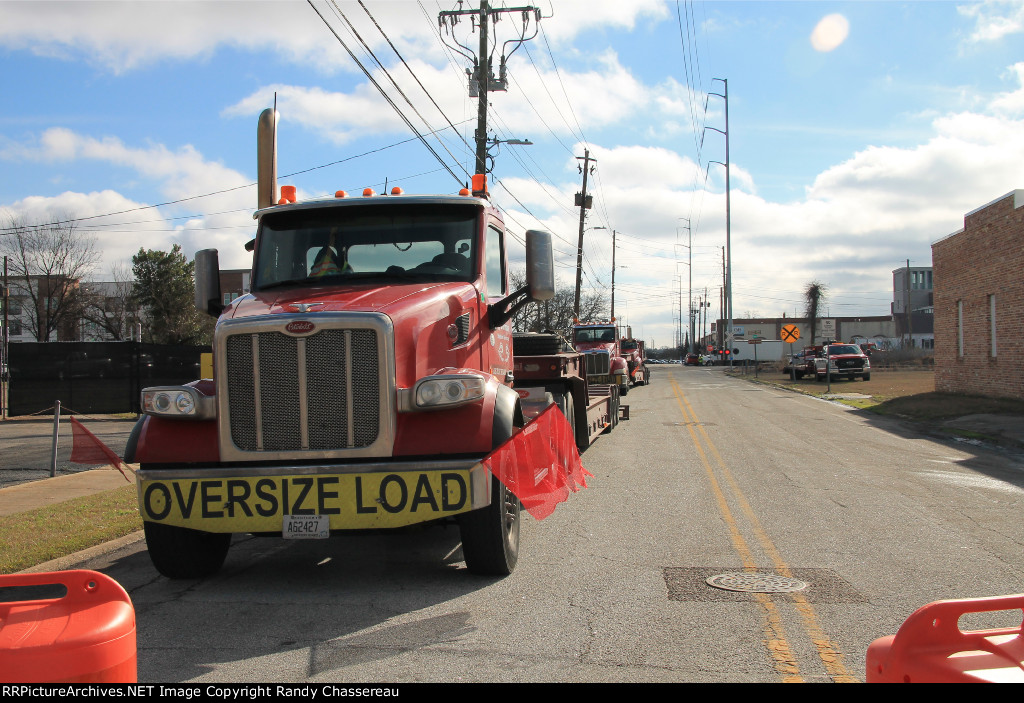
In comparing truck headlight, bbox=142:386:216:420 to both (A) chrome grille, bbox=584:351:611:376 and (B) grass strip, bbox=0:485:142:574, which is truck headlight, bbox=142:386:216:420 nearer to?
(B) grass strip, bbox=0:485:142:574

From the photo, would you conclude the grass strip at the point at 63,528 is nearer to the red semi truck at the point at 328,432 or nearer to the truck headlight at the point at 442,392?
the red semi truck at the point at 328,432

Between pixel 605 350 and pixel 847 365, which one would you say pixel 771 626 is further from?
pixel 847 365

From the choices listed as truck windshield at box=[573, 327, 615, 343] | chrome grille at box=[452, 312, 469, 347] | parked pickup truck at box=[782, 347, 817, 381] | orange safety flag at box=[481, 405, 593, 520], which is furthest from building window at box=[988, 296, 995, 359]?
chrome grille at box=[452, 312, 469, 347]

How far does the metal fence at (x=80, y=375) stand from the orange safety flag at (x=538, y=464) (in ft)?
Result: 57.7

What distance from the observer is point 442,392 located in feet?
18.6

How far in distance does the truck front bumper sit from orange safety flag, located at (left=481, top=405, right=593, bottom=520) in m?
0.25

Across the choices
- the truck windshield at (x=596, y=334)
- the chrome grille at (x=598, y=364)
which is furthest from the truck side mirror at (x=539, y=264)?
the truck windshield at (x=596, y=334)

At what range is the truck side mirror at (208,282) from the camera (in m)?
7.32

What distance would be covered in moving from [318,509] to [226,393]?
3.49ft

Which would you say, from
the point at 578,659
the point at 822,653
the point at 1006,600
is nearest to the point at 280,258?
the point at 578,659

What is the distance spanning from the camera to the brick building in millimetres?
22531

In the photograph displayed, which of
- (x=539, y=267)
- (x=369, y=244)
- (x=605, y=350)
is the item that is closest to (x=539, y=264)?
(x=539, y=267)

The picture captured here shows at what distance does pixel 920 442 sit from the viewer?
16.1m

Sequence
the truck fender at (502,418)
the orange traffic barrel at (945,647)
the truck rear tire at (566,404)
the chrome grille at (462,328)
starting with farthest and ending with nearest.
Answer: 1. the truck rear tire at (566,404)
2. the chrome grille at (462,328)
3. the truck fender at (502,418)
4. the orange traffic barrel at (945,647)
